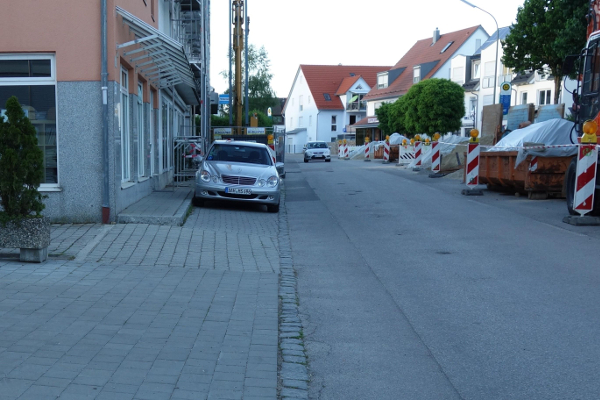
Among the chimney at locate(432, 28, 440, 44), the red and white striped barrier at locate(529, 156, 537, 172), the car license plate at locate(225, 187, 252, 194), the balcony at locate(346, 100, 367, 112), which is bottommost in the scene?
the car license plate at locate(225, 187, 252, 194)

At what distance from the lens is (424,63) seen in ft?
227

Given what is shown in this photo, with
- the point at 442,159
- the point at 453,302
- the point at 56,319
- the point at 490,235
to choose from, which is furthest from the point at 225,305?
the point at 442,159

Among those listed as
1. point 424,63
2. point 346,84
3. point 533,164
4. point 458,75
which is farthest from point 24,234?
point 346,84

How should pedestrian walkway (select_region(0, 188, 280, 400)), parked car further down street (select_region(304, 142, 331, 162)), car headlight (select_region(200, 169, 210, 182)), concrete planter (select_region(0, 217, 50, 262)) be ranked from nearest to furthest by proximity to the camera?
pedestrian walkway (select_region(0, 188, 280, 400)) → concrete planter (select_region(0, 217, 50, 262)) → car headlight (select_region(200, 169, 210, 182)) → parked car further down street (select_region(304, 142, 331, 162))

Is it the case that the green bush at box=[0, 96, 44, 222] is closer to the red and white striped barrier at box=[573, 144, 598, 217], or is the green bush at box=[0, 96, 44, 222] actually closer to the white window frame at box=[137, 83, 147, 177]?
the white window frame at box=[137, 83, 147, 177]

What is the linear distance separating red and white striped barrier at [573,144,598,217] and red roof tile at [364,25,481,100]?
5678cm

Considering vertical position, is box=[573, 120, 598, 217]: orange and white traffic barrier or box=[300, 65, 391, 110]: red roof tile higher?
box=[300, 65, 391, 110]: red roof tile

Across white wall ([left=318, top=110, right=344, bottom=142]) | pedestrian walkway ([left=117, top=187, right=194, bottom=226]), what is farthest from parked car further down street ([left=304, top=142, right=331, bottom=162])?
white wall ([left=318, top=110, right=344, bottom=142])

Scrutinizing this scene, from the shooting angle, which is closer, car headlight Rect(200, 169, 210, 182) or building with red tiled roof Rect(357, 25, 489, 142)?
car headlight Rect(200, 169, 210, 182)

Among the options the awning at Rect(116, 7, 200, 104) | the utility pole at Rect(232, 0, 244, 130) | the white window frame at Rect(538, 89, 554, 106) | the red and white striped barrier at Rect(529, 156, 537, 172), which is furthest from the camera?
the white window frame at Rect(538, 89, 554, 106)

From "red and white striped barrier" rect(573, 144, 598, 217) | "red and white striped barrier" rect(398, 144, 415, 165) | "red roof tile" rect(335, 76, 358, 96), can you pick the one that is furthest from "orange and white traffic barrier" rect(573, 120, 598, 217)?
"red roof tile" rect(335, 76, 358, 96)

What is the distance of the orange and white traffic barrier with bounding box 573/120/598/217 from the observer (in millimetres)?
11969

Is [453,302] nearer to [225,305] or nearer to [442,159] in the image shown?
[225,305]

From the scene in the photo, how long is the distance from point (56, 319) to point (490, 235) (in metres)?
7.42
